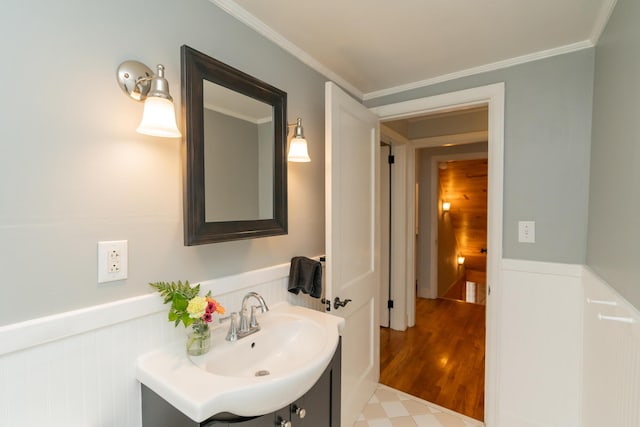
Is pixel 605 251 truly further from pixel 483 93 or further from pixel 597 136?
pixel 483 93

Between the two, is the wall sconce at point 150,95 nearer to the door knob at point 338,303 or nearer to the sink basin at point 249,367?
the sink basin at point 249,367

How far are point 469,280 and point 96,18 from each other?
728 centimetres

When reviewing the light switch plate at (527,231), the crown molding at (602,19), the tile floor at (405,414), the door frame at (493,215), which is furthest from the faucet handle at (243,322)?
the crown molding at (602,19)

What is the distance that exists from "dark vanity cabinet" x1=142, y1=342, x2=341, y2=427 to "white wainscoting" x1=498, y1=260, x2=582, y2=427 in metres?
1.13

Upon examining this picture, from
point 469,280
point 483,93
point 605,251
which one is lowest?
point 469,280

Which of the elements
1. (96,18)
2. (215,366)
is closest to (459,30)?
(96,18)

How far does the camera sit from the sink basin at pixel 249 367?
0.80 metres

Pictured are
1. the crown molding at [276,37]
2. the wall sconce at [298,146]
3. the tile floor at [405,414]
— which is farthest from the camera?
the tile floor at [405,414]

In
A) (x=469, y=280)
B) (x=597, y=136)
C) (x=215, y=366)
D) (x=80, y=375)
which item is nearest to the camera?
(x=80, y=375)

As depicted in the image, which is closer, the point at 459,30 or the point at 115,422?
the point at 115,422

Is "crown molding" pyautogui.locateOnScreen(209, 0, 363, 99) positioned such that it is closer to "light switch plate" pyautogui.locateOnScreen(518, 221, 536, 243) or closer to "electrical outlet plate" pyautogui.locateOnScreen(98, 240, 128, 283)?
"electrical outlet plate" pyautogui.locateOnScreen(98, 240, 128, 283)

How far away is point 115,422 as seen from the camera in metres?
0.93

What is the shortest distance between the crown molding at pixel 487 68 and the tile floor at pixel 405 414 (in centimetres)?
218

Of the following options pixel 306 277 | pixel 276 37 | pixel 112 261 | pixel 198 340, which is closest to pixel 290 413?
pixel 198 340
